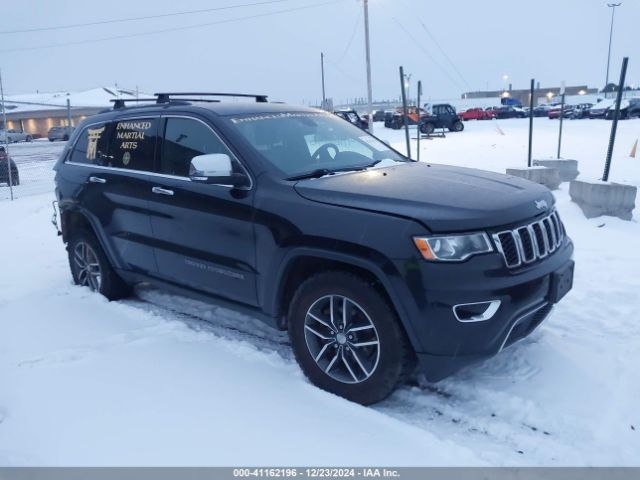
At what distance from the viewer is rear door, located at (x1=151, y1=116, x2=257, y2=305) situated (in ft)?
12.4

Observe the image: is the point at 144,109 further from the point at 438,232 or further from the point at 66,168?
the point at 438,232

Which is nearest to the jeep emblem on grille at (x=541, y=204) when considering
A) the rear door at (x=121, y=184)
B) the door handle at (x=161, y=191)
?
the door handle at (x=161, y=191)

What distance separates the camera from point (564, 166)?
11.2 metres

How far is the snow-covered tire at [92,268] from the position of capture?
5.19 meters

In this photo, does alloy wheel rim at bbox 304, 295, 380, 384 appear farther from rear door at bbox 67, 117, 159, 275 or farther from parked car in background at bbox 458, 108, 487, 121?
parked car in background at bbox 458, 108, 487, 121

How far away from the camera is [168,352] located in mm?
4117

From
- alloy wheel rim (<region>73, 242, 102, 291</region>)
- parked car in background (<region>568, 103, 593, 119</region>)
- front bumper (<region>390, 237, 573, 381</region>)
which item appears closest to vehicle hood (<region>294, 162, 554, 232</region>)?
front bumper (<region>390, 237, 573, 381</region>)

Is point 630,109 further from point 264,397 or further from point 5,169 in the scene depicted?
point 264,397

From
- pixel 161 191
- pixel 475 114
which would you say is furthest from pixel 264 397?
pixel 475 114

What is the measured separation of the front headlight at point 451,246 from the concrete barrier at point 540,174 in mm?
6980

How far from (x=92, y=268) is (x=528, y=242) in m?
4.13

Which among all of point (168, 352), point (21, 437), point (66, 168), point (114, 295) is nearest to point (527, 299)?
point (168, 352)

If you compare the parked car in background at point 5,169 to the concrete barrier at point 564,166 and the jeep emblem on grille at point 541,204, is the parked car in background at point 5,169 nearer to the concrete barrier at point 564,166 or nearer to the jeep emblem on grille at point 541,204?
the concrete barrier at point 564,166

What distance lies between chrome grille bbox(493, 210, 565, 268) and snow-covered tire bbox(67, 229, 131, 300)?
12.0ft
